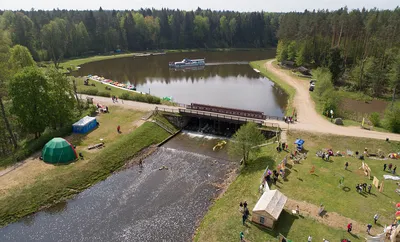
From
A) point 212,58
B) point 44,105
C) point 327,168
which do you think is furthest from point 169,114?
point 212,58

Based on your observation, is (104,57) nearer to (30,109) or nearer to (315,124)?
(30,109)

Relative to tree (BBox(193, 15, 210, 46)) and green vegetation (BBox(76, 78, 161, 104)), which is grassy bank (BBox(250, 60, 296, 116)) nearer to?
green vegetation (BBox(76, 78, 161, 104))

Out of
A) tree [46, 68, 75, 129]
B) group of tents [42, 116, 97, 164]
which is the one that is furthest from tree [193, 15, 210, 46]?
group of tents [42, 116, 97, 164]

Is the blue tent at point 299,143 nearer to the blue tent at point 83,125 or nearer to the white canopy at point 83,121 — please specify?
the blue tent at point 83,125

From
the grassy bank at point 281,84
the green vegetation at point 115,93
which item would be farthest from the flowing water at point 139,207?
the grassy bank at point 281,84

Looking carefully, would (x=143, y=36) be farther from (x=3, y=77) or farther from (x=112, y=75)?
(x=3, y=77)

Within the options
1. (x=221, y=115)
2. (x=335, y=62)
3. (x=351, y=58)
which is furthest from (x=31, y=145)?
(x=351, y=58)
